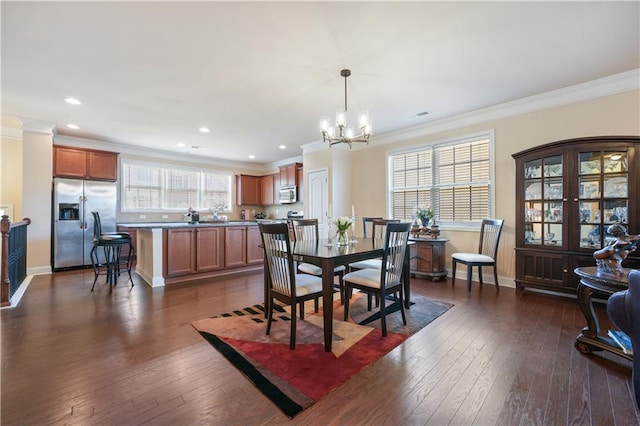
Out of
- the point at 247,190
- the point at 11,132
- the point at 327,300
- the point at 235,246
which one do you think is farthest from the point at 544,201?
the point at 11,132

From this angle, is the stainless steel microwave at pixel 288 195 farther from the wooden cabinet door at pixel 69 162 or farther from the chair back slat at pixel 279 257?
the chair back slat at pixel 279 257

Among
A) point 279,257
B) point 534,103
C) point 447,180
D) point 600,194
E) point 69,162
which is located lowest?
point 279,257

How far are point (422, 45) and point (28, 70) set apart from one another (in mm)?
4152

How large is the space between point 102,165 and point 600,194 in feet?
27.1

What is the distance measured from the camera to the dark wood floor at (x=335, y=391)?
5.17 ft

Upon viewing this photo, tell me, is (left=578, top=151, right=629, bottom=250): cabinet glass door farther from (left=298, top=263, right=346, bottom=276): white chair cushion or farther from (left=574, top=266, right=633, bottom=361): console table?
(left=298, top=263, right=346, bottom=276): white chair cushion

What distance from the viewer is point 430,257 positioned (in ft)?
15.0

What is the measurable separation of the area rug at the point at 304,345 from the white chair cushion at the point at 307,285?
0.43m

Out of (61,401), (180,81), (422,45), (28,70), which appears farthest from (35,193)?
(422,45)

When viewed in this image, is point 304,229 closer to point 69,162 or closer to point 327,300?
point 327,300

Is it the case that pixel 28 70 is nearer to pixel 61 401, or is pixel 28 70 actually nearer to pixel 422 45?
pixel 61 401

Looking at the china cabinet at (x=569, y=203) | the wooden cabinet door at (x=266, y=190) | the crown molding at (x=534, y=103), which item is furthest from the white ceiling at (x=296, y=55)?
the wooden cabinet door at (x=266, y=190)

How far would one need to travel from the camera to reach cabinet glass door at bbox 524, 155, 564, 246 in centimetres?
356

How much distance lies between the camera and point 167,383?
1.87 meters
